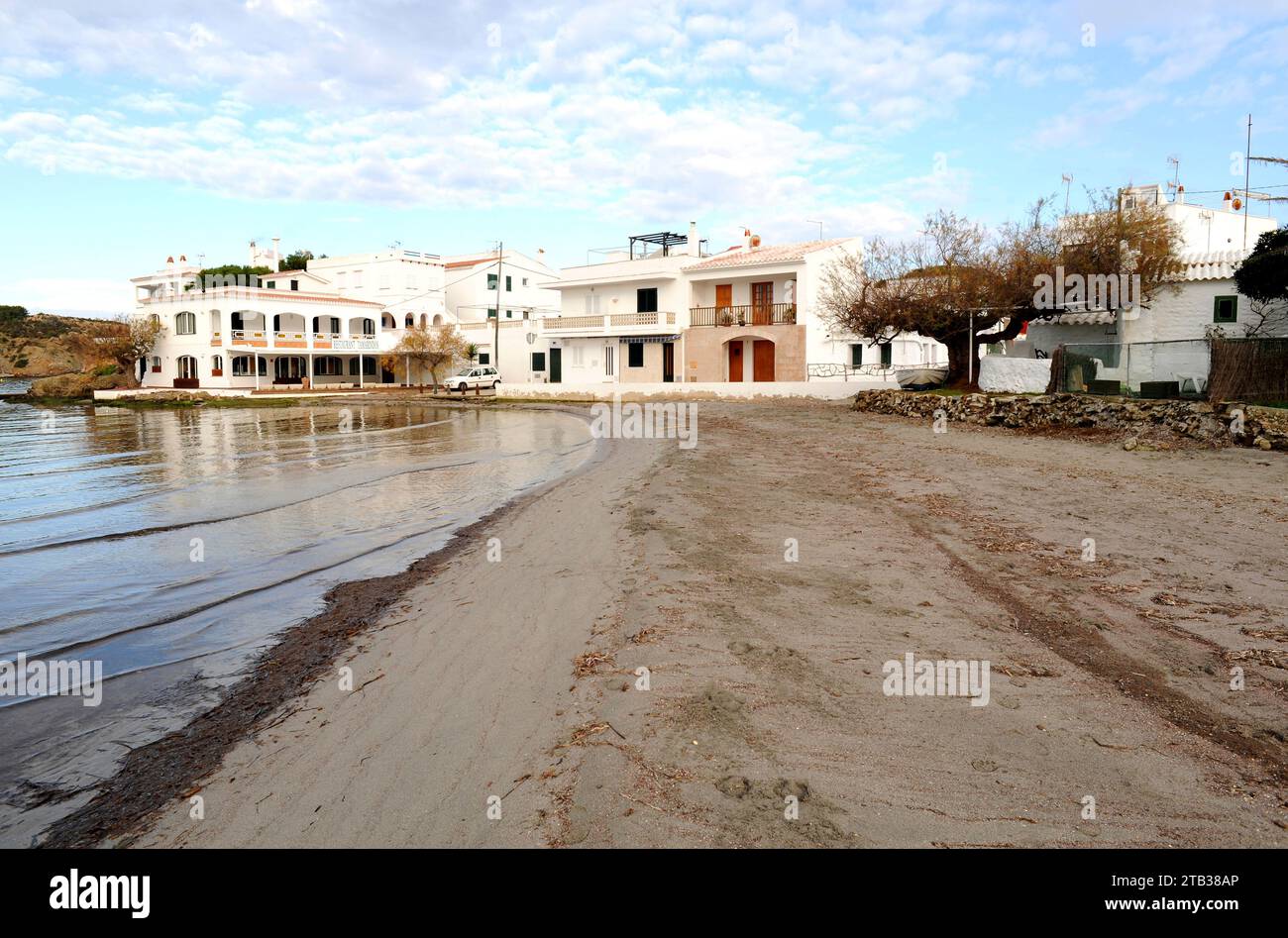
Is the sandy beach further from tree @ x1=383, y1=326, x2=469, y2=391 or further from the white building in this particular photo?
tree @ x1=383, y1=326, x2=469, y2=391

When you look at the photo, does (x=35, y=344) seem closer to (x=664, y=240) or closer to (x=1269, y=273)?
(x=664, y=240)

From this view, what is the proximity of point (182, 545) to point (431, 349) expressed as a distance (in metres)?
51.2

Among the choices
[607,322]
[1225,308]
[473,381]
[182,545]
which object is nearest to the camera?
[182,545]

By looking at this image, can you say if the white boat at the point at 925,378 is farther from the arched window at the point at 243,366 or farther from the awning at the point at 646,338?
the arched window at the point at 243,366

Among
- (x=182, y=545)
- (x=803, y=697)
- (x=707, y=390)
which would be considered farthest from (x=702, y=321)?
(x=803, y=697)

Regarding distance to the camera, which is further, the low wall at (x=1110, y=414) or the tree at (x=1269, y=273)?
the tree at (x=1269, y=273)

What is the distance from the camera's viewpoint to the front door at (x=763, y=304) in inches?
1804

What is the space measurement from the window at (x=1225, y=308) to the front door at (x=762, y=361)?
23.0 m

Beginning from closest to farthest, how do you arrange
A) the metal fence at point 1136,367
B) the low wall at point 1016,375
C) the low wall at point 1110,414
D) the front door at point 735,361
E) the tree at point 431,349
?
1. the low wall at point 1110,414
2. the metal fence at point 1136,367
3. the low wall at point 1016,375
4. the front door at point 735,361
5. the tree at point 431,349

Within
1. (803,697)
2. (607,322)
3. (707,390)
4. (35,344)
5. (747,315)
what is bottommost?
(803,697)

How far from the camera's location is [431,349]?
6269 centimetres

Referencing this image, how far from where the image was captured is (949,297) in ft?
94.5

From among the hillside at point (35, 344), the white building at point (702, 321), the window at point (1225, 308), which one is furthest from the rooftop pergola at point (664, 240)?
→ the hillside at point (35, 344)
